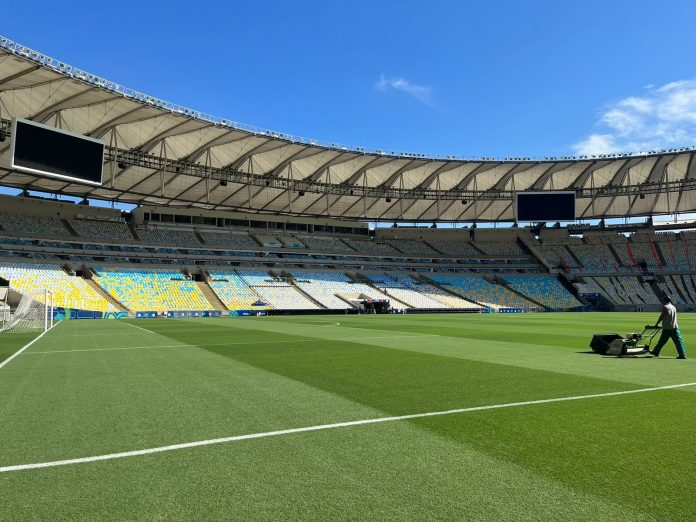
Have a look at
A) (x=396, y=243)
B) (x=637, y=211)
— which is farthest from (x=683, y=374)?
(x=637, y=211)

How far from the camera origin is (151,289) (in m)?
50.6

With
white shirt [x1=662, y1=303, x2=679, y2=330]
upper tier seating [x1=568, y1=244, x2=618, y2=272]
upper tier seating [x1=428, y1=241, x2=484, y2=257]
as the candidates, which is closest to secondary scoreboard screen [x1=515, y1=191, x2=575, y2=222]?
upper tier seating [x1=568, y1=244, x2=618, y2=272]

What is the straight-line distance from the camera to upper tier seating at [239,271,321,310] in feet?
177

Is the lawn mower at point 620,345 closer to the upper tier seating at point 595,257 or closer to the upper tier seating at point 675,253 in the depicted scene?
the upper tier seating at point 595,257

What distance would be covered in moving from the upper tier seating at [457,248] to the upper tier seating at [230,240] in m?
29.8

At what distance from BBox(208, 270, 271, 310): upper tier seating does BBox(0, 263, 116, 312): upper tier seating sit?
38.5 ft

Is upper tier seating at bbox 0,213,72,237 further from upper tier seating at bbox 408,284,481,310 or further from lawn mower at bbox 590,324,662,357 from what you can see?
lawn mower at bbox 590,324,662,357

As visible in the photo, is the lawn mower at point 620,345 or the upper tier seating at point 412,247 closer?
the lawn mower at point 620,345

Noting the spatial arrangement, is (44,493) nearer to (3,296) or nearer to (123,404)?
(123,404)

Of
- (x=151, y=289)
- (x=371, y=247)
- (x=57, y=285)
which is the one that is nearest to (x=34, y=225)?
(x=57, y=285)

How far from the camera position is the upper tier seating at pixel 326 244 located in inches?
2771

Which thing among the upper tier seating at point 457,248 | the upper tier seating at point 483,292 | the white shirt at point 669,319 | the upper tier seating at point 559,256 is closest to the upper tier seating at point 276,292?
the upper tier seating at point 483,292

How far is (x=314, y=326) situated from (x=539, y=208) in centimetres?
4956

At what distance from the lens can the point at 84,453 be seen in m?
4.50
